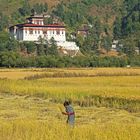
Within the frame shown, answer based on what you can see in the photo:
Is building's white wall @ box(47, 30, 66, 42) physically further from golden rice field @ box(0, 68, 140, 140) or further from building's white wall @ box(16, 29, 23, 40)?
golden rice field @ box(0, 68, 140, 140)

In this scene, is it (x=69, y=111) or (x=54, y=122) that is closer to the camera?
(x=69, y=111)

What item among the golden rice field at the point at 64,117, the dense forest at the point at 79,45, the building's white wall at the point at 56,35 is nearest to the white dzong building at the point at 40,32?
the building's white wall at the point at 56,35

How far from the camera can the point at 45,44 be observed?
123m

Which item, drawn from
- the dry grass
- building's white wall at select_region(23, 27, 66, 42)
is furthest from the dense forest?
the dry grass

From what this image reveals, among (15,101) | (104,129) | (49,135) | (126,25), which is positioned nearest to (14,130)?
(49,135)

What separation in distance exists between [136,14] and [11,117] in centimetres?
15680

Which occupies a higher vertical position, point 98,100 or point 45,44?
point 45,44

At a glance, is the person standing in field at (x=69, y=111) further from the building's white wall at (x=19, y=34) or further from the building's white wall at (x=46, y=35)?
the building's white wall at (x=19, y=34)

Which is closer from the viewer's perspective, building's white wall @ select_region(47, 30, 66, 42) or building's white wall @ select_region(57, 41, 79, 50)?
building's white wall @ select_region(57, 41, 79, 50)

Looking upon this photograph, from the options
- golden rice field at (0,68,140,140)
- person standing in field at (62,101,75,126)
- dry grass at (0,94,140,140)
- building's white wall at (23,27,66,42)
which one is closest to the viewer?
dry grass at (0,94,140,140)

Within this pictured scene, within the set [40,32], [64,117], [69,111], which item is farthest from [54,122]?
[40,32]

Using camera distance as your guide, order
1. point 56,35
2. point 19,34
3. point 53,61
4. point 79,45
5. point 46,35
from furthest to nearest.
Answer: point 19,34, point 56,35, point 46,35, point 79,45, point 53,61

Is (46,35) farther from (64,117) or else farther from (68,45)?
(64,117)

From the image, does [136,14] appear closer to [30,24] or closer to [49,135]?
[30,24]
